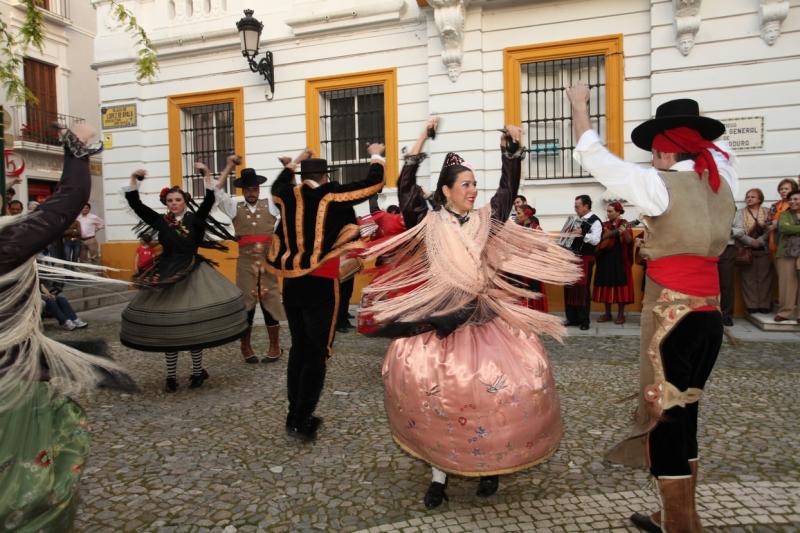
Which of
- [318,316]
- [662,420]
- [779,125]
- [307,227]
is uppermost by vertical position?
[779,125]

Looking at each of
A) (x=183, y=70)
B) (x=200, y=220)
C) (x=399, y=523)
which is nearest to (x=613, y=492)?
(x=399, y=523)

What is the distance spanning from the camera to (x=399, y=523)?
2.83m

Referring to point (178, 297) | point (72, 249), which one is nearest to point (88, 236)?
point (72, 249)

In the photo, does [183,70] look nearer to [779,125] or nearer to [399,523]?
[779,125]

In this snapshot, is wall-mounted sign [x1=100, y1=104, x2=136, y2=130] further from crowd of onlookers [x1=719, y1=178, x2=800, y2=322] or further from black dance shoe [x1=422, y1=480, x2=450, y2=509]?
black dance shoe [x1=422, y1=480, x2=450, y2=509]

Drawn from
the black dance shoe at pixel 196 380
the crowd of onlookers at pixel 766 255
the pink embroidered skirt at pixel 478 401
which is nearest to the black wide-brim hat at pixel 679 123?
the pink embroidered skirt at pixel 478 401

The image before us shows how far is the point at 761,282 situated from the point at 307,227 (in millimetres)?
6882

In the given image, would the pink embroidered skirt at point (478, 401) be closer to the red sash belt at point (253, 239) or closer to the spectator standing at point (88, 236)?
the red sash belt at point (253, 239)

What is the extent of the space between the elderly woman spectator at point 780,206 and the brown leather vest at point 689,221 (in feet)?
19.8

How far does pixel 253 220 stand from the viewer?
6387mm

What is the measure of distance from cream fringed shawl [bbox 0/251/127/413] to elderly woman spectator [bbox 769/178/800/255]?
8.03 m

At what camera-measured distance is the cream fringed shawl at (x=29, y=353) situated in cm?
196

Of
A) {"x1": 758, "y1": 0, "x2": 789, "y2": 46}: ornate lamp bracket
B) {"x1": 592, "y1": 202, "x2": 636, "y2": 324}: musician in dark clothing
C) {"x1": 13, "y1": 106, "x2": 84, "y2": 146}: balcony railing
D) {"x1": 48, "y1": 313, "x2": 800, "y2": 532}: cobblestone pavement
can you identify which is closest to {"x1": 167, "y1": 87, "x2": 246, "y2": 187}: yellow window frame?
{"x1": 592, "y1": 202, "x2": 636, "y2": 324}: musician in dark clothing

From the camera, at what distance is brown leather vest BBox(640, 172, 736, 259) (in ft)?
8.14
